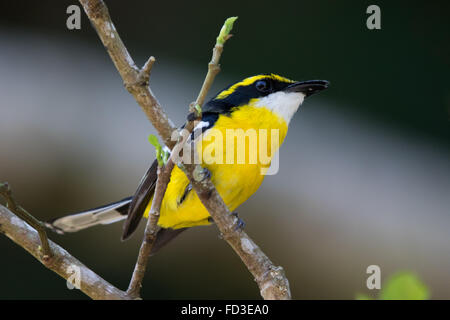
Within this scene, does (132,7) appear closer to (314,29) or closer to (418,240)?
(314,29)

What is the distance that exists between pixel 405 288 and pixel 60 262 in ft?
4.12

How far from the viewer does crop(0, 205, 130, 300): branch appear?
1.89m

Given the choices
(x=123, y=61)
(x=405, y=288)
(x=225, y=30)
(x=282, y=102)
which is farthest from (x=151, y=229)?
(x=282, y=102)

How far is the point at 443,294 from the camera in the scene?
4.05 metres

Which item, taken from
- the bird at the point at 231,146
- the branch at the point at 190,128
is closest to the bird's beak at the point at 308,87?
the bird at the point at 231,146

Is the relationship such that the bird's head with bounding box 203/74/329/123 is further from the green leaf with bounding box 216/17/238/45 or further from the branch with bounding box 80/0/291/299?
the green leaf with bounding box 216/17/238/45

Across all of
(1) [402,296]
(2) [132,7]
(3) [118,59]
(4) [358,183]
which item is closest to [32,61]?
(2) [132,7]

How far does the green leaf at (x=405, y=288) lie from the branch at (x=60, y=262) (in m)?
1.01

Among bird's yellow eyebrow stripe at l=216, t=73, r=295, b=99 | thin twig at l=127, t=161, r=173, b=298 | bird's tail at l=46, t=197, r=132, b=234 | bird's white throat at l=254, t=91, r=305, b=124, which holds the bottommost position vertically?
thin twig at l=127, t=161, r=173, b=298

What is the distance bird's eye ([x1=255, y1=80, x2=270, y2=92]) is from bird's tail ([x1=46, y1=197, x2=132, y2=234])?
991 mm

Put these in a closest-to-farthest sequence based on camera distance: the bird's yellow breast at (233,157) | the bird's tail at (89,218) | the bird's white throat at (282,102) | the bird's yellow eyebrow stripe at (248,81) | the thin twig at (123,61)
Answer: the thin twig at (123,61) → the bird's yellow breast at (233,157) → the bird's white throat at (282,102) → the bird's yellow eyebrow stripe at (248,81) → the bird's tail at (89,218)

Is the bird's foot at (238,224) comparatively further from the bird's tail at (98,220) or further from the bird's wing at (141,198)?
the bird's tail at (98,220)

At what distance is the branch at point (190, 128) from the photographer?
5.23 ft

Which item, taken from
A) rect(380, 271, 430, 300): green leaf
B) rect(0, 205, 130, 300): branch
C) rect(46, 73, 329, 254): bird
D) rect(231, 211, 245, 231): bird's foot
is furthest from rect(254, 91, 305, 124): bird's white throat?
rect(380, 271, 430, 300): green leaf
